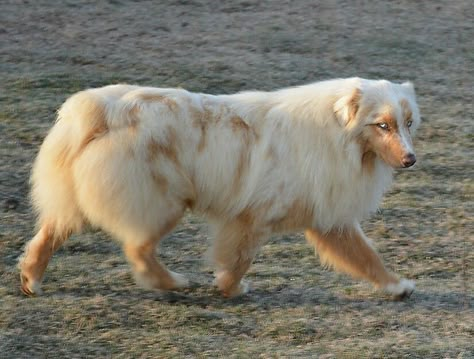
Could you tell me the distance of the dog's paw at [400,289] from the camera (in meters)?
6.11

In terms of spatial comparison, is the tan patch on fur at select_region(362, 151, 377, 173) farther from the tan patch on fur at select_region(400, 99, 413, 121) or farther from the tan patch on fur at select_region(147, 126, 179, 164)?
the tan patch on fur at select_region(147, 126, 179, 164)

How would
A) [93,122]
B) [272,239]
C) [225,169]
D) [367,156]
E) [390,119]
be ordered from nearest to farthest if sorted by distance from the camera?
1. [93,122]
2. [390,119]
3. [225,169]
4. [367,156]
5. [272,239]

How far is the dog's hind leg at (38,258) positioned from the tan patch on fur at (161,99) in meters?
0.92

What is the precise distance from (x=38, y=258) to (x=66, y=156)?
68 cm

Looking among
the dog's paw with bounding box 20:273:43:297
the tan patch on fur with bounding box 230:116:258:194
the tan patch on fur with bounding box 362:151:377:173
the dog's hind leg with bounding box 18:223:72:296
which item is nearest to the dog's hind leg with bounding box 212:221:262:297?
the tan patch on fur with bounding box 230:116:258:194

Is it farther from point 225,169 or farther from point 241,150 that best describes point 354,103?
point 225,169

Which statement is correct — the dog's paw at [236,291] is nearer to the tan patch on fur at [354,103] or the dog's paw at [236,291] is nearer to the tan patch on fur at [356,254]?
the tan patch on fur at [356,254]

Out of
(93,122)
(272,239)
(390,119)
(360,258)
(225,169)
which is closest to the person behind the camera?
(93,122)

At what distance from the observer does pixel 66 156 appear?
5.74 metres

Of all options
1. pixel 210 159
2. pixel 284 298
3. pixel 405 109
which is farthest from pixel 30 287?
pixel 405 109

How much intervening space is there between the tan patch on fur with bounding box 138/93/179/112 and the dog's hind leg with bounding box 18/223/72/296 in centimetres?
92

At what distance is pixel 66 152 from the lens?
5746 mm

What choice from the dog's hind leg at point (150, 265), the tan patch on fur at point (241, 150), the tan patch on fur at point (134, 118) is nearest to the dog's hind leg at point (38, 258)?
the dog's hind leg at point (150, 265)

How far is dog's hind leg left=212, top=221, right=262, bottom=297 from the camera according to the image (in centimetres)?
595
